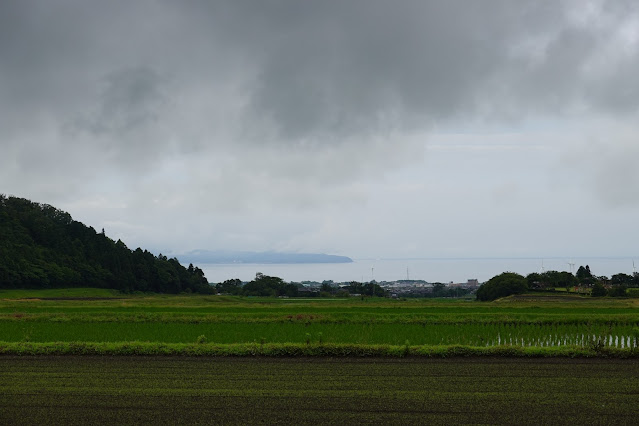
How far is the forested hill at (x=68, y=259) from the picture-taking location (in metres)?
95.9

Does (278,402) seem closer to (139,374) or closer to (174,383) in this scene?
(174,383)

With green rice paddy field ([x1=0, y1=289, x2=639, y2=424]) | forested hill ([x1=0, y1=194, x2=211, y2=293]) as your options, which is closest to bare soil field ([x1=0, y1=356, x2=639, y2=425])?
green rice paddy field ([x1=0, y1=289, x2=639, y2=424])

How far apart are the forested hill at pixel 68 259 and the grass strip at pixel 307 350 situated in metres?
83.5

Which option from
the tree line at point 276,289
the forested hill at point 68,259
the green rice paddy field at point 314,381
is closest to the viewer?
the green rice paddy field at point 314,381

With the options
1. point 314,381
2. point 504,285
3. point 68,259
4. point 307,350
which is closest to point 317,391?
point 314,381

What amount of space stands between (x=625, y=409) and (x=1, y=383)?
1311cm

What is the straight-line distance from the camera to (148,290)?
112 metres

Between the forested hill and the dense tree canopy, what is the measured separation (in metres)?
61.8

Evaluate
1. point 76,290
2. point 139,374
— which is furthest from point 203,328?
point 76,290

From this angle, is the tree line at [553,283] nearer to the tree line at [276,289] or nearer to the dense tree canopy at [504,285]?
the dense tree canopy at [504,285]

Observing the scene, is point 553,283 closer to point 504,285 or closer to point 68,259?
point 504,285

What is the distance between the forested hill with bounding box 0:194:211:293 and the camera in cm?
9594

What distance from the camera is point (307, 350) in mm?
16844

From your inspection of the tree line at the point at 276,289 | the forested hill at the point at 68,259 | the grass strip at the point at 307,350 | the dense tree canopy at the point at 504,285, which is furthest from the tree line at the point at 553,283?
the grass strip at the point at 307,350
